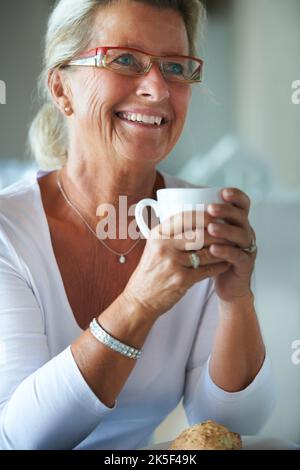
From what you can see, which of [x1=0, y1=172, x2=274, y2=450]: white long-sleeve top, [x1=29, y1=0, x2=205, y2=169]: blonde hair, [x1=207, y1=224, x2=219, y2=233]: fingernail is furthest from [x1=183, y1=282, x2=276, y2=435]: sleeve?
[x1=29, y1=0, x2=205, y2=169]: blonde hair

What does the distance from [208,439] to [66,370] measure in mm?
183

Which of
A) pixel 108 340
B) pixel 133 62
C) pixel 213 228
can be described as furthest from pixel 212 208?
pixel 133 62

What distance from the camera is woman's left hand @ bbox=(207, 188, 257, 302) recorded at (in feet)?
2.18

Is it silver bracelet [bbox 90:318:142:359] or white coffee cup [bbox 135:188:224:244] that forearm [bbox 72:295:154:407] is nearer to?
silver bracelet [bbox 90:318:142:359]

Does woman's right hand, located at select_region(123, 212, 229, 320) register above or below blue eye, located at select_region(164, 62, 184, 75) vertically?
below

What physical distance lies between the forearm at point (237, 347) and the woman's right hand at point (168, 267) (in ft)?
0.29

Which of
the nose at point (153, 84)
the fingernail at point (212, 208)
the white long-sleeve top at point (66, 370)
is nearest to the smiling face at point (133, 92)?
the nose at point (153, 84)

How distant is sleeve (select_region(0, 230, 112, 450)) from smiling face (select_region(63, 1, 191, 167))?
0.30m

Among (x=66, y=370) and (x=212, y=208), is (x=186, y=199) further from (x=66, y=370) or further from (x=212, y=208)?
(x=66, y=370)

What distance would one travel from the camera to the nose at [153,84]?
0.85 metres

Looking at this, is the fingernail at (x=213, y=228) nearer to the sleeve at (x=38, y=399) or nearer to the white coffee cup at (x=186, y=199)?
the white coffee cup at (x=186, y=199)
